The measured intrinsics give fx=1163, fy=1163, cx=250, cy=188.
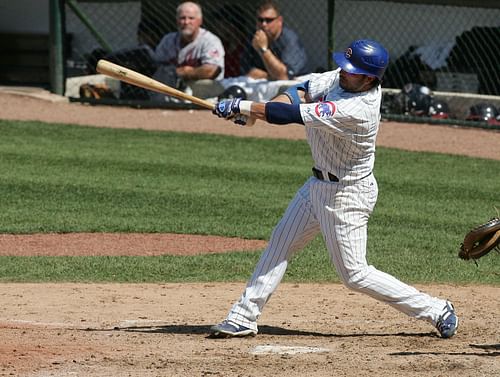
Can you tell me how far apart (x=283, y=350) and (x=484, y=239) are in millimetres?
1192

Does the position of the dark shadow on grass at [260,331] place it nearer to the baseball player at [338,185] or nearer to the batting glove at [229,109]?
the baseball player at [338,185]

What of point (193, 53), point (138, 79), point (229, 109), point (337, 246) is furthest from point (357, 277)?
point (193, 53)

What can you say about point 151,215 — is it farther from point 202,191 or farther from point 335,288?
point 335,288

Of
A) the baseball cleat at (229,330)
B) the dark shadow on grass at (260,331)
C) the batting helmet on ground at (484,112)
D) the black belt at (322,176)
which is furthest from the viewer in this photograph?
the batting helmet on ground at (484,112)

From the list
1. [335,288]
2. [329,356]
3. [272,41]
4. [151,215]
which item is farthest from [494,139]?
[329,356]

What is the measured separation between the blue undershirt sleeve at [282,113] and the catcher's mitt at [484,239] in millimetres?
1098

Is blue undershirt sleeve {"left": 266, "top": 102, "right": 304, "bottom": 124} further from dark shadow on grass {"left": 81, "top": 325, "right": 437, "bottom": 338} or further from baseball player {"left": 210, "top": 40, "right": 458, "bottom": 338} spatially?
dark shadow on grass {"left": 81, "top": 325, "right": 437, "bottom": 338}

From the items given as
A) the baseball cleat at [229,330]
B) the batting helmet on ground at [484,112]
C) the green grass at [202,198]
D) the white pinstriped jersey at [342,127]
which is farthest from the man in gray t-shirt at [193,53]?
the baseball cleat at [229,330]

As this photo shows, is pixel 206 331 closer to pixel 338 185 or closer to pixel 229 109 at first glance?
pixel 338 185

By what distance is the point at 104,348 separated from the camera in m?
5.94

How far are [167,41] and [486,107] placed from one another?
4134 mm

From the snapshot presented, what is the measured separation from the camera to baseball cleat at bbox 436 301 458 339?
20.6 ft

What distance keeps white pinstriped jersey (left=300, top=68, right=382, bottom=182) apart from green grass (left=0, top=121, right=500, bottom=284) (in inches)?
83.9

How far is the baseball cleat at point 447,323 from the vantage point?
6273 millimetres
